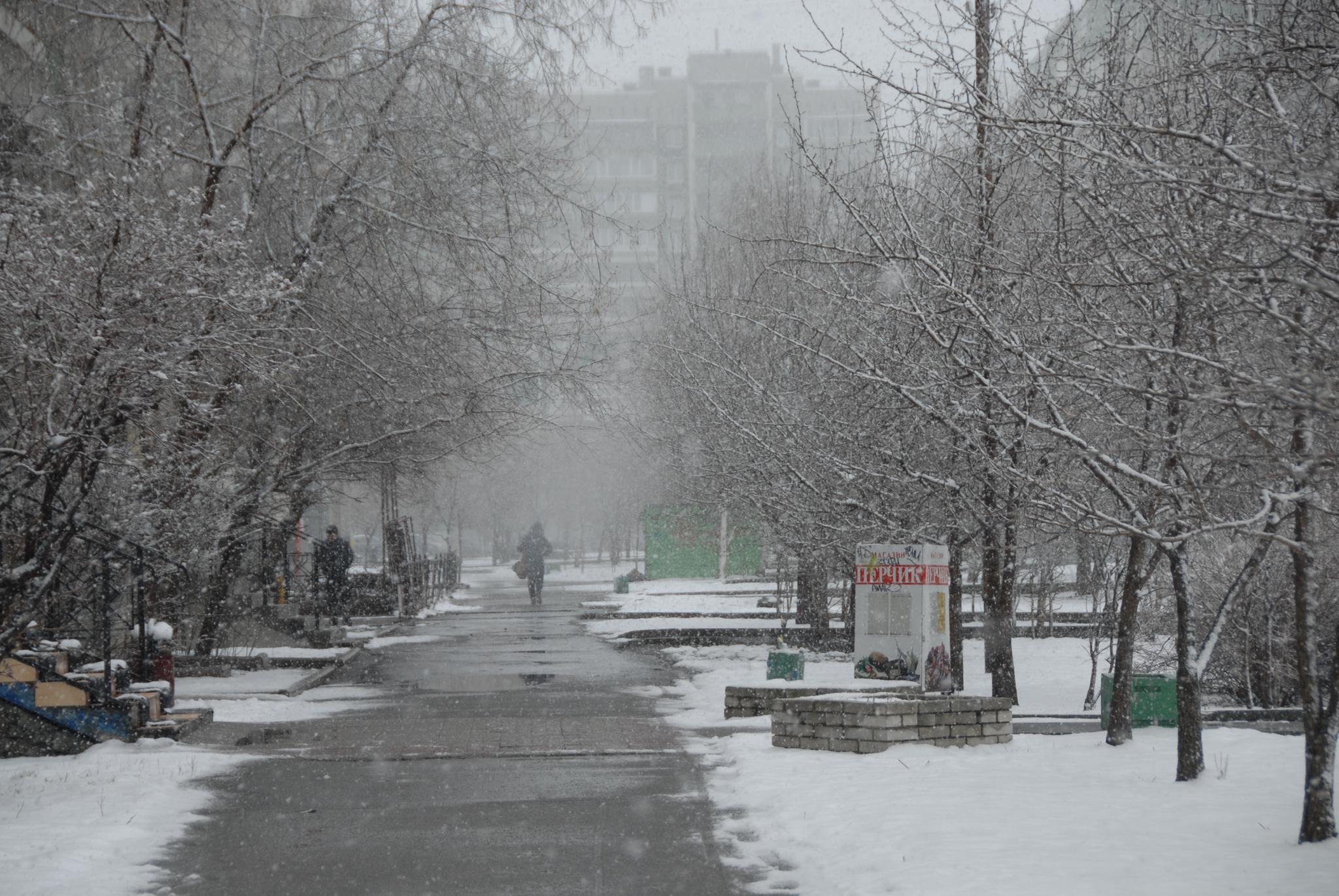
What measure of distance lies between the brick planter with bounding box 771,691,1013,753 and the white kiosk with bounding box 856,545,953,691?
182 centimetres

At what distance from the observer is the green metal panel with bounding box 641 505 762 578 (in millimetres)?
42906

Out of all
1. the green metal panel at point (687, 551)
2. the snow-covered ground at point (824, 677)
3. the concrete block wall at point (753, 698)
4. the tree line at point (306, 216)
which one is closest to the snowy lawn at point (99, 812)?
the tree line at point (306, 216)

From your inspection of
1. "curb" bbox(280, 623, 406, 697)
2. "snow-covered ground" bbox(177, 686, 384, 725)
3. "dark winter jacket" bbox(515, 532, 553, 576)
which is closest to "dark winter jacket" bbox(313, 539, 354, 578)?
"curb" bbox(280, 623, 406, 697)

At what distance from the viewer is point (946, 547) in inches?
504

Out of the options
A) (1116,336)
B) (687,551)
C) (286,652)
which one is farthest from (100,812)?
(687,551)

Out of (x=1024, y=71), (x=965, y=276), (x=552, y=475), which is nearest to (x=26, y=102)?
(x=965, y=276)

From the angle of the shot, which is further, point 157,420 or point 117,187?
point 157,420

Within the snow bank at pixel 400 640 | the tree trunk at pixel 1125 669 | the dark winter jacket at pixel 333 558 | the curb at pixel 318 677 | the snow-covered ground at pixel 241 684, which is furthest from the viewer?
the dark winter jacket at pixel 333 558

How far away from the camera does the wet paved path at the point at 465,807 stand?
22.8 feet

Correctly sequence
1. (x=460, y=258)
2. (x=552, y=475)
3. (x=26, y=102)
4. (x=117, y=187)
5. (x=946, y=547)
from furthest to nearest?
(x=552, y=475) < (x=460, y=258) < (x=26, y=102) < (x=946, y=547) < (x=117, y=187)

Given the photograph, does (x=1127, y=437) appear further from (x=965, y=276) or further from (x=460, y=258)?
(x=460, y=258)

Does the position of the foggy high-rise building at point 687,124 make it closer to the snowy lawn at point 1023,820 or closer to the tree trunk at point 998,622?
the tree trunk at point 998,622

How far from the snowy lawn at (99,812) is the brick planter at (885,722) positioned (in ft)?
14.7

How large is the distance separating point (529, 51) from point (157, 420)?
20.3 ft
